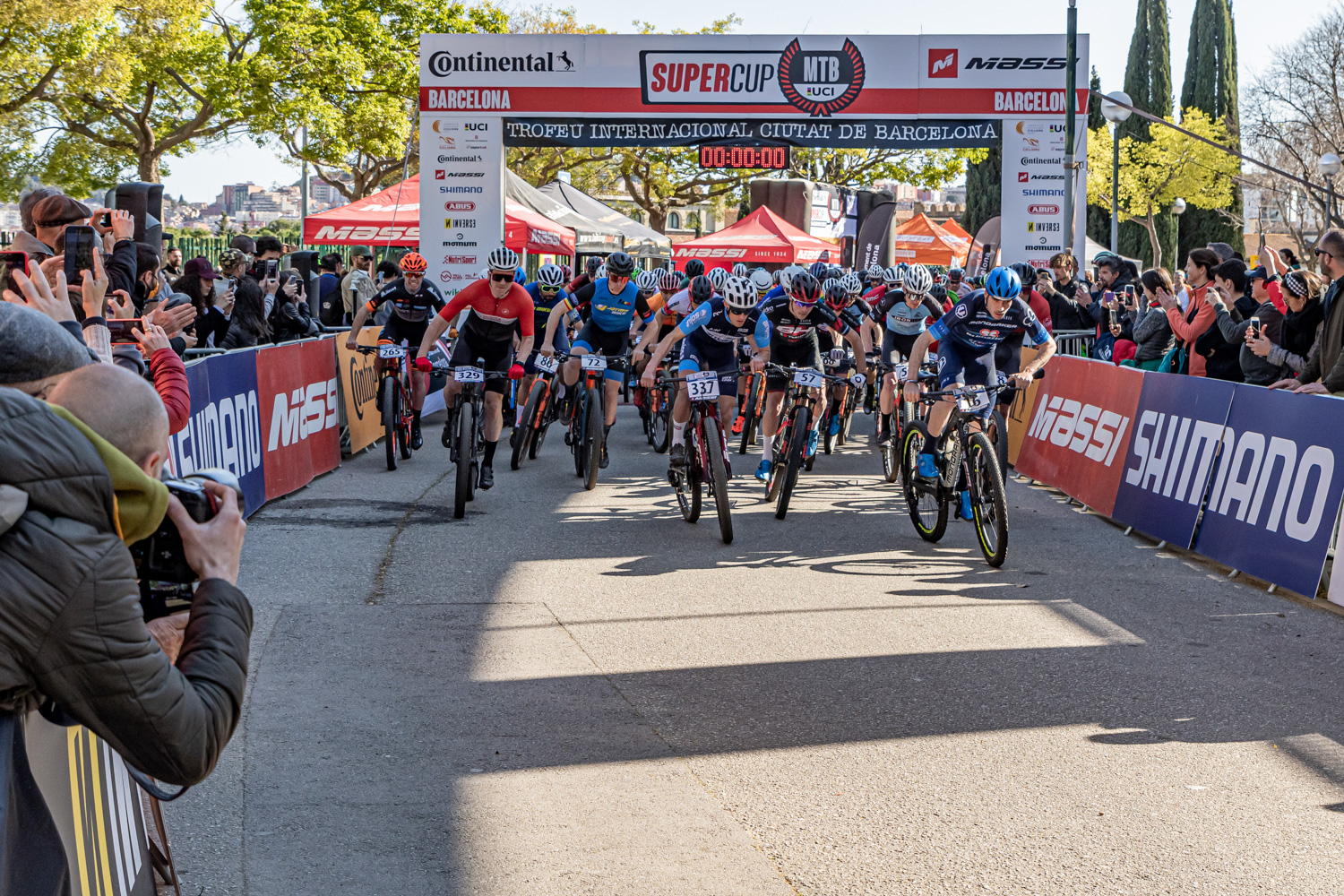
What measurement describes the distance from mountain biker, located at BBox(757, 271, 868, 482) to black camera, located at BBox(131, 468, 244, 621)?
27.1 ft

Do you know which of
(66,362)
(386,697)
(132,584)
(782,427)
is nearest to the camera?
(132,584)

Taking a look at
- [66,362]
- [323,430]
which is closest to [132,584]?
[66,362]

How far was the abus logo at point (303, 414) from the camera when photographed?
10695mm

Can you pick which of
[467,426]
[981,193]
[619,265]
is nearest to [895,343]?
[619,265]

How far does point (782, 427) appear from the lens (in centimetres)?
1072

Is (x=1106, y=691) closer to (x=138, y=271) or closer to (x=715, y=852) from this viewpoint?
(x=715, y=852)

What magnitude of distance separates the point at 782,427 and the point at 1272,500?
381cm

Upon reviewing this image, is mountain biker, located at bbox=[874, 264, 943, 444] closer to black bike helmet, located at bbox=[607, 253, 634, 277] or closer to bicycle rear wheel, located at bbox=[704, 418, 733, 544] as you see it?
black bike helmet, located at bbox=[607, 253, 634, 277]

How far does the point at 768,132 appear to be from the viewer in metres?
19.6

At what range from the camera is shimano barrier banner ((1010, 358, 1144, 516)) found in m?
10.4

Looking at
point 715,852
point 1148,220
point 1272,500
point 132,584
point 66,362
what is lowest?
point 715,852

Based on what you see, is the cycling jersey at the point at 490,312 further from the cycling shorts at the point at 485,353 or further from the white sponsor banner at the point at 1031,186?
the white sponsor banner at the point at 1031,186

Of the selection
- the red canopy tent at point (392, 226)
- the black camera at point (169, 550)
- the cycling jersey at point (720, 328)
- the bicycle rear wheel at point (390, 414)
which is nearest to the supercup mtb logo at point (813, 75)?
the red canopy tent at point (392, 226)

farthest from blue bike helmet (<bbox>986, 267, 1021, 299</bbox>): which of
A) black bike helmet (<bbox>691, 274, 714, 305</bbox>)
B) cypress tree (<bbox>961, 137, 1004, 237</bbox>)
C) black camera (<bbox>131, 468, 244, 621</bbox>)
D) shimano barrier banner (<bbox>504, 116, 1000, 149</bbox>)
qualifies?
cypress tree (<bbox>961, 137, 1004, 237</bbox>)
